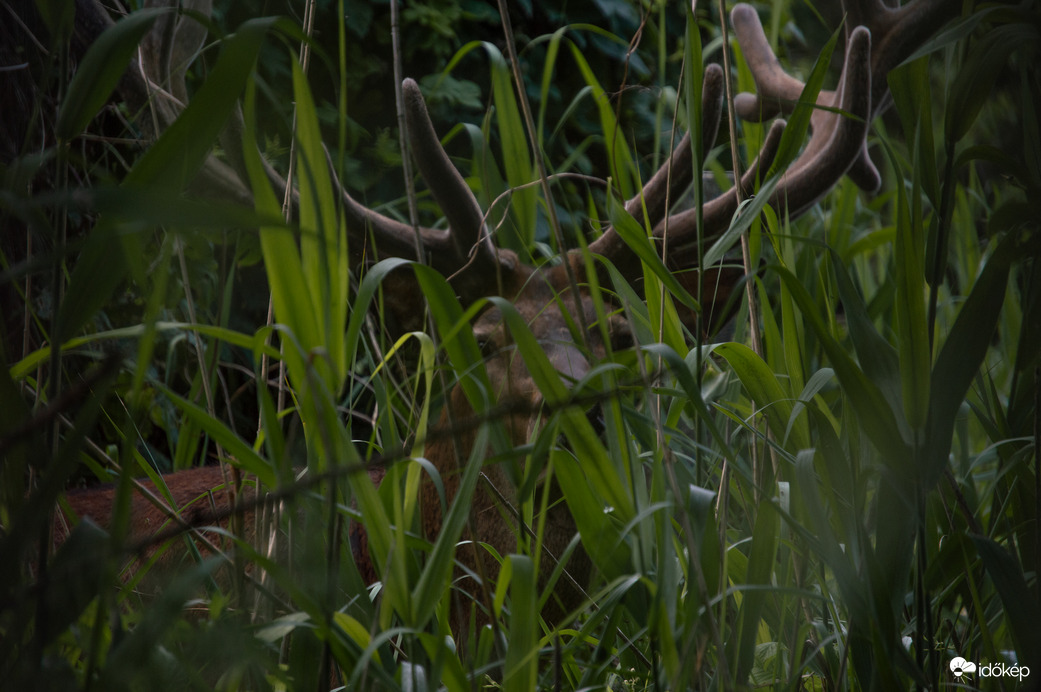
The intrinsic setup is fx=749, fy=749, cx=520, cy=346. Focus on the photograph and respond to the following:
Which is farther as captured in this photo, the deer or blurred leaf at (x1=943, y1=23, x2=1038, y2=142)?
the deer

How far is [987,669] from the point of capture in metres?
0.71

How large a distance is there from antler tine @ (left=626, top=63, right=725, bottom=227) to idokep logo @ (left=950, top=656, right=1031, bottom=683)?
2.17 feet

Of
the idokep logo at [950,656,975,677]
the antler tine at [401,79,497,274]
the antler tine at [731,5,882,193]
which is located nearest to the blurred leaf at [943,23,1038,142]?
the idokep logo at [950,656,975,677]

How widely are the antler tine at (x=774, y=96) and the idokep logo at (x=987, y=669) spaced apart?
1.06 metres

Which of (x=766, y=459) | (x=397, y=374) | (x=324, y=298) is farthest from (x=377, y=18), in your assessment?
(x=324, y=298)

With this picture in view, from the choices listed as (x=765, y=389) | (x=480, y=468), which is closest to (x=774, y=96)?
(x=765, y=389)

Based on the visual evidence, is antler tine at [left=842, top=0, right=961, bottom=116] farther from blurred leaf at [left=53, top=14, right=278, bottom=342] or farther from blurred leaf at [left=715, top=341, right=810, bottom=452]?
blurred leaf at [left=53, top=14, right=278, bottom=342]

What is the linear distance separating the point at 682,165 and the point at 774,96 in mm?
568

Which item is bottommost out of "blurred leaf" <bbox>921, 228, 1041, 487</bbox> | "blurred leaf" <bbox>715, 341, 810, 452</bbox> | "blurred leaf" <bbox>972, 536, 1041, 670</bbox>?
"blurred leaf" <bbox>972, 536, 1041, 670</bbox>

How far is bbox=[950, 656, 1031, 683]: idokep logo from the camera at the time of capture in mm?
624

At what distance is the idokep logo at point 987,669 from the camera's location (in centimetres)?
62

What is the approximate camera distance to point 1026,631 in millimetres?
581

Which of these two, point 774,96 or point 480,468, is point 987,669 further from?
point 774,96

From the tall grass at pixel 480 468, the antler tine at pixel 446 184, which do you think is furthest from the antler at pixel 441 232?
the tall grass at pixel 480 468
